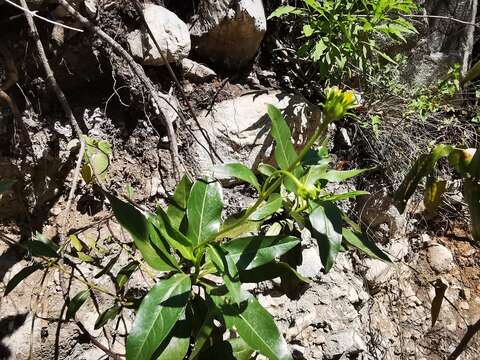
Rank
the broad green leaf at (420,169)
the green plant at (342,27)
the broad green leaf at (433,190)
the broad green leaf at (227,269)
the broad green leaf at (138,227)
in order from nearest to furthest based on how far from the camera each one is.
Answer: the broad green leaf at (227,269), the broad green leaf at (138,227), the broad green leaf at (420,169), the broad green leaf at (433,190), the green plant at (342,27)

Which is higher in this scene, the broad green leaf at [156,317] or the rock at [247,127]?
the rock at [247,127]

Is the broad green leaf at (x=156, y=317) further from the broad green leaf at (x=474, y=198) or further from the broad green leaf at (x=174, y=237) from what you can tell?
the broad green leaf at (x=474, y=198)

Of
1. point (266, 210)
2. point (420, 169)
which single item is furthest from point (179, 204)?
point (420, 169)

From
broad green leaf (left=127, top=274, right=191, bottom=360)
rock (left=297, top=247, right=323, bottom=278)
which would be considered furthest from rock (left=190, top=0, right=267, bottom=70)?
broad green leaf (left=127, top=274, right=191, bottom=360)

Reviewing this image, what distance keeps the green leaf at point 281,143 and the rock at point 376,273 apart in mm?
1444

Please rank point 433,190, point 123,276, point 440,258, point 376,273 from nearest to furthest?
point 123,276 < point 433,190 < point 376,273 < point 440,258

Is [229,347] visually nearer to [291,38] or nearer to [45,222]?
[45,222]

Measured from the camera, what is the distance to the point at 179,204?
1.29 meters

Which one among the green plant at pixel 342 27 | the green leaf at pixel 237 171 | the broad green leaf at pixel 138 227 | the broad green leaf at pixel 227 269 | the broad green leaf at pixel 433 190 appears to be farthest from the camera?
the green plant at pixel 342 27

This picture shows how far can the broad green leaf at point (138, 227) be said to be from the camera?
1.07 meters

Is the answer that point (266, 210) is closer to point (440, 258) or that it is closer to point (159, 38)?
point (159, 38)

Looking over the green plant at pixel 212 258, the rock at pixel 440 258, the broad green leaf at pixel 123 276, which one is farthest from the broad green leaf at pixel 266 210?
the rock at pixel 440 258

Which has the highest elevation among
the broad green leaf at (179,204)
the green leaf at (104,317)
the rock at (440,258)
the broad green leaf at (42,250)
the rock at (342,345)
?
the broad green leaf at (179,204)

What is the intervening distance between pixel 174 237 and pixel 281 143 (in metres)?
0.40
